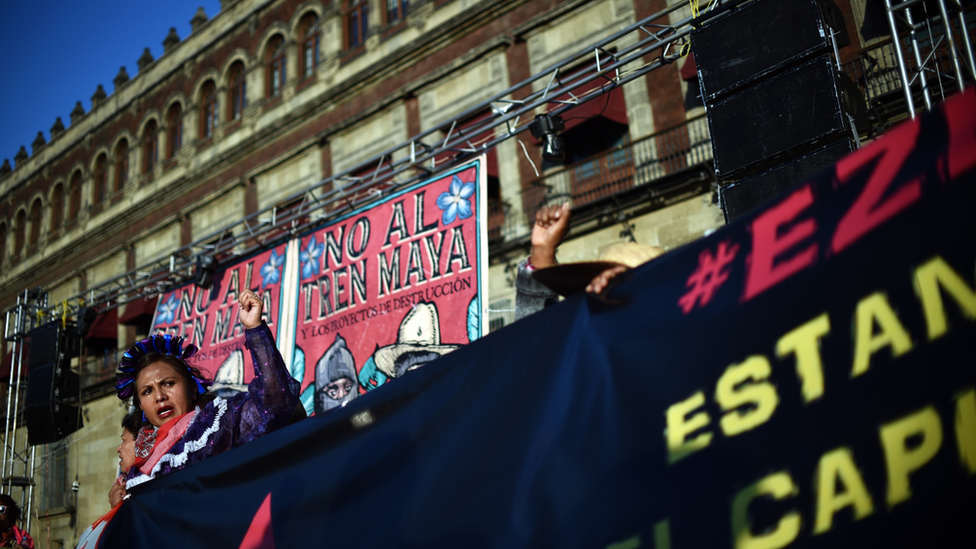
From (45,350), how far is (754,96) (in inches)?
462

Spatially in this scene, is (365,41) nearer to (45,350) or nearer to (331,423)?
(45,350)

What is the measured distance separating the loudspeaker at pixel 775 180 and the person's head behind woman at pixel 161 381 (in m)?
3.31

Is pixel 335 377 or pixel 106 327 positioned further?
pixel 106 327

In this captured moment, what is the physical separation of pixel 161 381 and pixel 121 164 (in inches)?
867

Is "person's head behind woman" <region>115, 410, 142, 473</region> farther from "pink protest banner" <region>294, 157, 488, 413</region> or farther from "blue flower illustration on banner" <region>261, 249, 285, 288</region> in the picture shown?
"blue flower illustration on banner" <region>261, 249, 285, 288</region>

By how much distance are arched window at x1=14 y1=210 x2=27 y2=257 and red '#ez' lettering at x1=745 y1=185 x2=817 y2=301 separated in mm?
30075

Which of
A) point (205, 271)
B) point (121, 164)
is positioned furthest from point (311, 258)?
point (121, 164)

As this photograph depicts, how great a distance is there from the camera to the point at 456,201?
23.9 ft

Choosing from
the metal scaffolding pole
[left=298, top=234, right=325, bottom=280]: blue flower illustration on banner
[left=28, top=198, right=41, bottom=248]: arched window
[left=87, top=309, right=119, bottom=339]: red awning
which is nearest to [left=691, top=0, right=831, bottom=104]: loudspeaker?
the metal scaffolding pole

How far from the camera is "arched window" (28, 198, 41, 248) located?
2555 cm

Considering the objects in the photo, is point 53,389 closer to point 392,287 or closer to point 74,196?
point 392,287

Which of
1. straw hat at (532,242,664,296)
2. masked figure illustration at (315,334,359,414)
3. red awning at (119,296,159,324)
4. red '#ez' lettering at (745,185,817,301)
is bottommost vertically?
red '#ez' lettering at (745,185,817,301)

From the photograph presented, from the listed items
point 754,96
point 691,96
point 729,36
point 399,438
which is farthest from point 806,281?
point 691,96

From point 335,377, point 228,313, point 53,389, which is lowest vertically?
point 335,377
